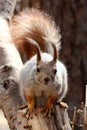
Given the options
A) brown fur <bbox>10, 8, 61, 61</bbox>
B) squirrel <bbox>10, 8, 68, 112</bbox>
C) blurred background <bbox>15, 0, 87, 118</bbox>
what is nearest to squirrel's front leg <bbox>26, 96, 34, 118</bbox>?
squirrel <bbox>10, 8, 68, 112</bbox>

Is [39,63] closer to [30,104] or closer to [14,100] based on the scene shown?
[30,104]

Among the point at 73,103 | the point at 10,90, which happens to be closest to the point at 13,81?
the point at 10,90

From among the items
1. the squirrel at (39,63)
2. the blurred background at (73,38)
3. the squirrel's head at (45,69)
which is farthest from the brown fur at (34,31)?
the blurred background at (73,38)

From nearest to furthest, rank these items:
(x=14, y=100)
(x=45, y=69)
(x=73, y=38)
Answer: (x=45, y=69) < (x=14, y=100) < (x=73, y=38)

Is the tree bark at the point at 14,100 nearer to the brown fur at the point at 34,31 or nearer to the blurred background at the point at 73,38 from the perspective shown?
the brown fur at the point at 34,31

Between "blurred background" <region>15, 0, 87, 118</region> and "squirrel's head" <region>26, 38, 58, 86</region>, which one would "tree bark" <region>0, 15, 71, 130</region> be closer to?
"squirrel's head" <region>26, 38, 58, 86</region>

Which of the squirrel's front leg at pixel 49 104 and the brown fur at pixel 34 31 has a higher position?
the brown fur at pixel 34 31

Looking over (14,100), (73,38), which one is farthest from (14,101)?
(73,38)
